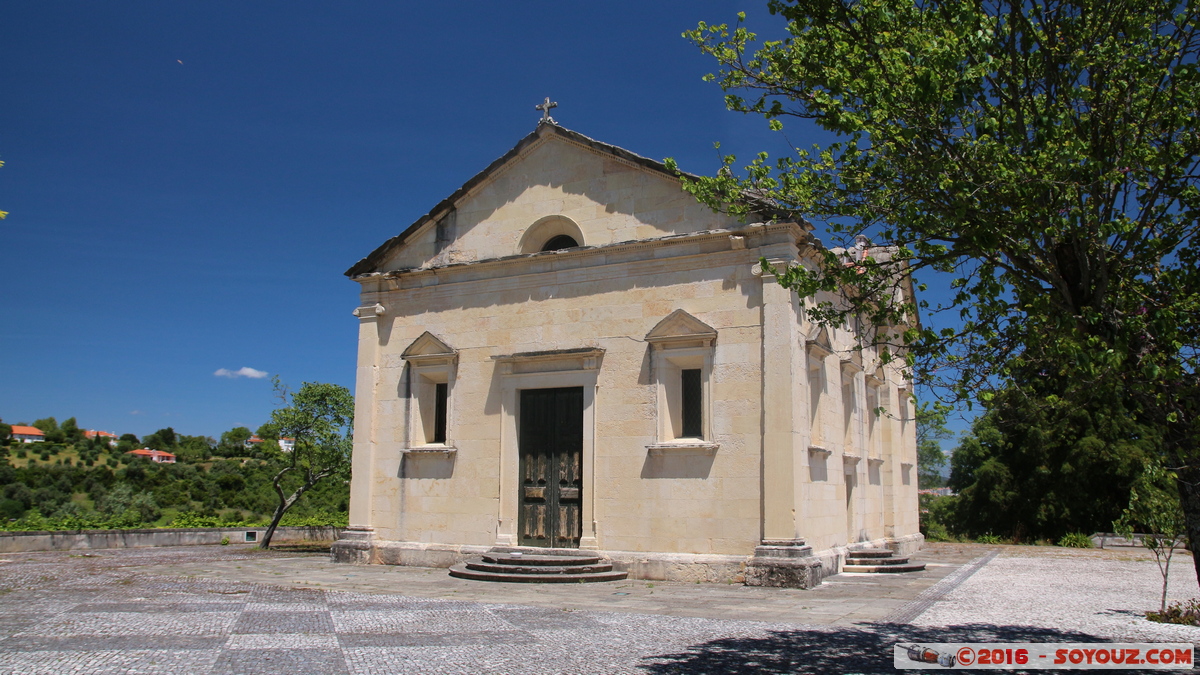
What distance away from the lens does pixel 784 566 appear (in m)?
13.7

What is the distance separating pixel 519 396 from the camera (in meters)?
16.9

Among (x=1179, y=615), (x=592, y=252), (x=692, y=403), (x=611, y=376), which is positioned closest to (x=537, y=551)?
(x=611, y=376)

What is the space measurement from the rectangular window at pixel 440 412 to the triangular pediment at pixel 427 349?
809mm

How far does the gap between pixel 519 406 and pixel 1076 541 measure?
783 inches

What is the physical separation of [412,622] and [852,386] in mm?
12520

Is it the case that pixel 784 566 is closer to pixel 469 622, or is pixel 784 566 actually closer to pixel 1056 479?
pixel 469 622

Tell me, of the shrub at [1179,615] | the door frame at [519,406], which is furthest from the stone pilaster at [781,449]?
the shrub at [1179,615]

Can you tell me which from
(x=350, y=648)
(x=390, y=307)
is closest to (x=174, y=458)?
(x=390, y=307)

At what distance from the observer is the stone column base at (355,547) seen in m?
17.7

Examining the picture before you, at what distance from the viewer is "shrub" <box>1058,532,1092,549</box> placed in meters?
26.1

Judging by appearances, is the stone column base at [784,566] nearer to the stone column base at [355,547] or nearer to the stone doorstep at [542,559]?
the stone doorstep at [542,559]

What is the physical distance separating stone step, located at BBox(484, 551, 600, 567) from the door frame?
1.78ft

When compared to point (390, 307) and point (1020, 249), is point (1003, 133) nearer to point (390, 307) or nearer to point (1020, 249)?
point (1020, 249)

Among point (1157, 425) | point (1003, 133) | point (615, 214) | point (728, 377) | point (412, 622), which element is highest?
point (615, 214)
